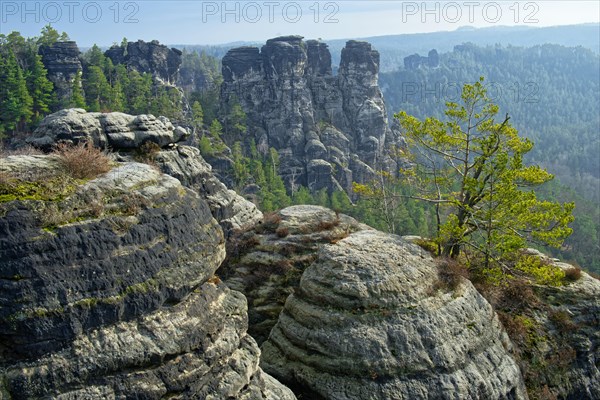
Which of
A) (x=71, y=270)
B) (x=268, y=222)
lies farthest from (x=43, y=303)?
(x=268, y=222)

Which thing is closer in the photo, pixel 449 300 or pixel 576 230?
pixel 449 300

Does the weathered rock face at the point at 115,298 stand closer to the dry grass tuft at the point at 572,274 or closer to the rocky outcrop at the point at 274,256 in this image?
the rocky outcrop at the point at 274,256

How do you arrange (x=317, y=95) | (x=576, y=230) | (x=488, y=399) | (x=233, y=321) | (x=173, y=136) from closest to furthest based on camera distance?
(x=233, y=321) → (x=488, y=399) → (x=173, y=136) → (x=576, y=230) → (x=317, y=95)

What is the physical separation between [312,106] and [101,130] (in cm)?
10556

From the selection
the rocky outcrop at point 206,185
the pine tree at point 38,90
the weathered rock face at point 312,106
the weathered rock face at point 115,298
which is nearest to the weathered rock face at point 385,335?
the weathered rock face at point 115,298

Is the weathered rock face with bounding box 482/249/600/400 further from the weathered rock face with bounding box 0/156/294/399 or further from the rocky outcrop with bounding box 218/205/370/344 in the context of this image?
the weathered rock face with bounding box 0/156/294/399

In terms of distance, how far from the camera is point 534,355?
19.0 m

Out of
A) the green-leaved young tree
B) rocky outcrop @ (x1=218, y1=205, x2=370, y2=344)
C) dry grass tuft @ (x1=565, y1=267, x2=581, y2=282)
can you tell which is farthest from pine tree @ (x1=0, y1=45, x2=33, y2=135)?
dry grass tuft @ (x1=565, y1=267, x2=581, y2=282)

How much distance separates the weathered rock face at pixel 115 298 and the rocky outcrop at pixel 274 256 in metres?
6.38

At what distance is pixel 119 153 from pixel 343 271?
14.3m

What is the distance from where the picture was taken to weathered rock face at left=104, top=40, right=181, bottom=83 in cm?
11362

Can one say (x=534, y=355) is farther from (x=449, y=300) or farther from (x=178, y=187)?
(x=178, y=187)

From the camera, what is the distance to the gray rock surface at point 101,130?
73.0ft

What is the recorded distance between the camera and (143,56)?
115000 mm
